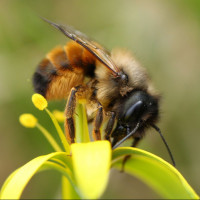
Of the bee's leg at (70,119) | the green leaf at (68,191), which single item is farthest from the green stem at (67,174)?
the bee's leg at (70,119)

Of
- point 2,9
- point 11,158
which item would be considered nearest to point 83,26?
point 2,9

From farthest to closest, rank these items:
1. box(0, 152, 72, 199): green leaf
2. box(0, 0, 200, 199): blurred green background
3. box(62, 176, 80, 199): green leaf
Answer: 1. box(0, 0, 200, 199): blurred green background
2. box(62, 176, 80, 199): green leaf
3. box(0, 152, 72, 199): green leaf

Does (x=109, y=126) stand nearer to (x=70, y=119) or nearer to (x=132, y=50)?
(x=70, y=119)

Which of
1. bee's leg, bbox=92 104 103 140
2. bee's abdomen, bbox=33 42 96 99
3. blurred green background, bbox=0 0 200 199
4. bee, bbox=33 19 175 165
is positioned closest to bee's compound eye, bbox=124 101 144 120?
bee, bbox=33 19 175 165

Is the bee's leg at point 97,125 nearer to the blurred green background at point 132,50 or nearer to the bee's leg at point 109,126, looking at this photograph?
the bee's leg at point 109,126

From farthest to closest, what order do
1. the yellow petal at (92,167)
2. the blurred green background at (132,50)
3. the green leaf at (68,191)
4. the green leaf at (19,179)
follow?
1. the blurred green background at (132,50)
2. the green leaf at (68,191)
3. the green leaf at (19,179)
4. the yellow petal at (92,167)

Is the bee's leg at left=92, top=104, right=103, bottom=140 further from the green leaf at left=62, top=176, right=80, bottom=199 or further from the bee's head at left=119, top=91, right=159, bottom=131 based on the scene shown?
the green leaf at left=62, top=176, right=80, bottom=199

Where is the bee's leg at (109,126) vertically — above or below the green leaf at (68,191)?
above

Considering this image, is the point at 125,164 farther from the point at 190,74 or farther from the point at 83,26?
the point at 83,26
